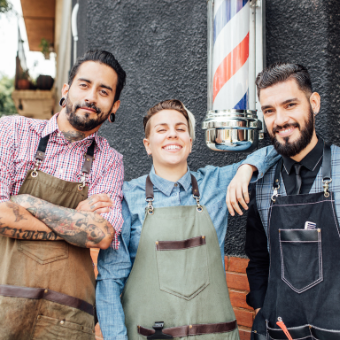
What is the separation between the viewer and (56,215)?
1.70m

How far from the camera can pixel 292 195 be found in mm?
1663

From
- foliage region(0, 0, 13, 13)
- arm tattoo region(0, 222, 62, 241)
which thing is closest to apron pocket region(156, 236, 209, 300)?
arm tattoo region(0, 222, 62, 241)

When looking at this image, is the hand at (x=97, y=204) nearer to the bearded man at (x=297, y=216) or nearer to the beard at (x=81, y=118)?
the beard at (x=81, y=118)

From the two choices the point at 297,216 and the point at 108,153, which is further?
the point at 108,153

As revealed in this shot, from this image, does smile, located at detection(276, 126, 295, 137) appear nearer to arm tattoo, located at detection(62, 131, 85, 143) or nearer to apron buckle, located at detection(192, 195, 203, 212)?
apron buckle, located at detection(192, 195, 203, 212)

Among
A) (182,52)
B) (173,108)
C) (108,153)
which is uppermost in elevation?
(182,52)

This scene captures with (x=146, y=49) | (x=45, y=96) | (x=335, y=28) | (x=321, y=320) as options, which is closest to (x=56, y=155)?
(x=321, y=320)

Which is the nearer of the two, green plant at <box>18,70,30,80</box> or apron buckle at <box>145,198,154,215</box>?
apron buckle at <box>145,198,154,215</box>

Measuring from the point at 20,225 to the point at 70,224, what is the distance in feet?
0.73

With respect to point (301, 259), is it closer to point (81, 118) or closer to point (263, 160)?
point (263, 160)

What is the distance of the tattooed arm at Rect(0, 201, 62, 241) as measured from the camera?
5.38 ft

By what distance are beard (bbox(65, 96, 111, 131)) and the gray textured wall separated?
3.54ft

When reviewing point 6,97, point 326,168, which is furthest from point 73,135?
point 6,97

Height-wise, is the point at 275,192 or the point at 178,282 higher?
the point at 275,192
